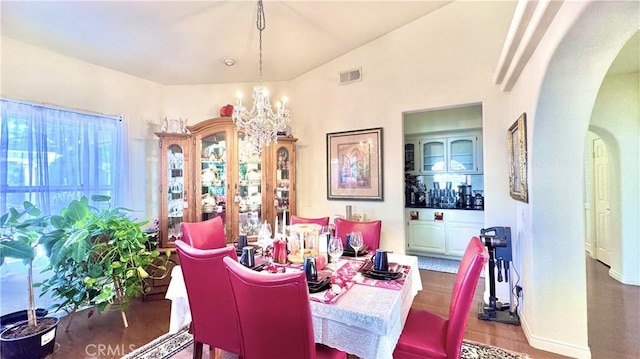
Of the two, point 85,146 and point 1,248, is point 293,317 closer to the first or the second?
point 1,248

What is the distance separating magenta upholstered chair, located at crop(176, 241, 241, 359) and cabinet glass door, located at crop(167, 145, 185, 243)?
2.15m

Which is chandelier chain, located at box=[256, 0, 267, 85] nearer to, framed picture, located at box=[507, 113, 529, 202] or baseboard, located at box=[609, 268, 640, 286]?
framed picture, located at box=[507, 113, 529, 202]

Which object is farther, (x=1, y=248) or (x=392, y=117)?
(x=392, y=117)

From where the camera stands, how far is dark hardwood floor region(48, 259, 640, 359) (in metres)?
2.29

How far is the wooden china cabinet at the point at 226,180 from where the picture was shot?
367cm

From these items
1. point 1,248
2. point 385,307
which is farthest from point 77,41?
point 385,307

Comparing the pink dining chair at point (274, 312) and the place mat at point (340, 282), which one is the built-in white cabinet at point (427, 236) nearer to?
the place mat at point (340, 282)

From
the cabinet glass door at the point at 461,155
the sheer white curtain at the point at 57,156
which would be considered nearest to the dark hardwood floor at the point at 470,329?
the sheer white curtain at the point at 57,156

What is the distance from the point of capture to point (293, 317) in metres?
1.27

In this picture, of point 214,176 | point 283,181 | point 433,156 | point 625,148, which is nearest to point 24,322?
point 214,176

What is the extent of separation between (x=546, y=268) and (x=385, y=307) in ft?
5.57

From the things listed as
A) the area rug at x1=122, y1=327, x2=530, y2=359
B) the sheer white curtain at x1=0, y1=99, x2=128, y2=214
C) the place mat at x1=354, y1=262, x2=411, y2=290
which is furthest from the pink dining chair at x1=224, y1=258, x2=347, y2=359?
the sheer white curtain at x1=0, y1=99, x2=128, y2=214

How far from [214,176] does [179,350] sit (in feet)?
7.08

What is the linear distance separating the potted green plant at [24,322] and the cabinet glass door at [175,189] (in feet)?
4.48
